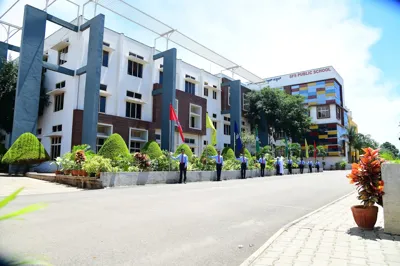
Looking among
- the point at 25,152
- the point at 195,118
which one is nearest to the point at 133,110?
the point at 195,118

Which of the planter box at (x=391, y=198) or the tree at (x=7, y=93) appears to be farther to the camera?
the tree at (x=7, y=93)

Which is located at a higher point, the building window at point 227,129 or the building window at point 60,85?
the building window at point 60,85

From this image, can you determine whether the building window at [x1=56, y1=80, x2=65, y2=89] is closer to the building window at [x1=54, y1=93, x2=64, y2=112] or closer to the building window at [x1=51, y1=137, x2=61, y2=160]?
the building window at [x1=54, y1=93, x2=64, y2=112]

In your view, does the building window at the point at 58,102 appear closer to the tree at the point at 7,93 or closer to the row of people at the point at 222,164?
the tree at the point at 7,93

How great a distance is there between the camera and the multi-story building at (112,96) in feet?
78.4

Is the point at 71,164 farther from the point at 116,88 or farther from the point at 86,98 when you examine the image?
the point at 116,88

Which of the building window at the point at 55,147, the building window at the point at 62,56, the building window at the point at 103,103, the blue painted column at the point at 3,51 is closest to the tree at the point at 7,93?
the blue painted column at the point at 3,51

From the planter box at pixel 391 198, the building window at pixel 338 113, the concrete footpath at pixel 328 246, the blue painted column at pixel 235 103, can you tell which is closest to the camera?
the concrete footpath at pixel 328 246

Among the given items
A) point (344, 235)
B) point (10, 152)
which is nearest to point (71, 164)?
point (10, 152)

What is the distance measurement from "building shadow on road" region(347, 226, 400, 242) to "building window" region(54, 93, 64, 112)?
2432 centimetres

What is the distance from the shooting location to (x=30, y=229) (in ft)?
17.0

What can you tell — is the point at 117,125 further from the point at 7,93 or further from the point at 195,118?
the point at 195,118

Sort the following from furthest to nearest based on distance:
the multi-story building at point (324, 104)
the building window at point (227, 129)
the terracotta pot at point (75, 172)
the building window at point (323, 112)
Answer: the building window at point (323, 112) < the multi-story building at point (324, 104) < the building window at point (227, 129) < the terracotta pot at point (75, 172)

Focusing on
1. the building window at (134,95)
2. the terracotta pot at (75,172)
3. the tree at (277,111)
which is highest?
the tree at (277,111)
